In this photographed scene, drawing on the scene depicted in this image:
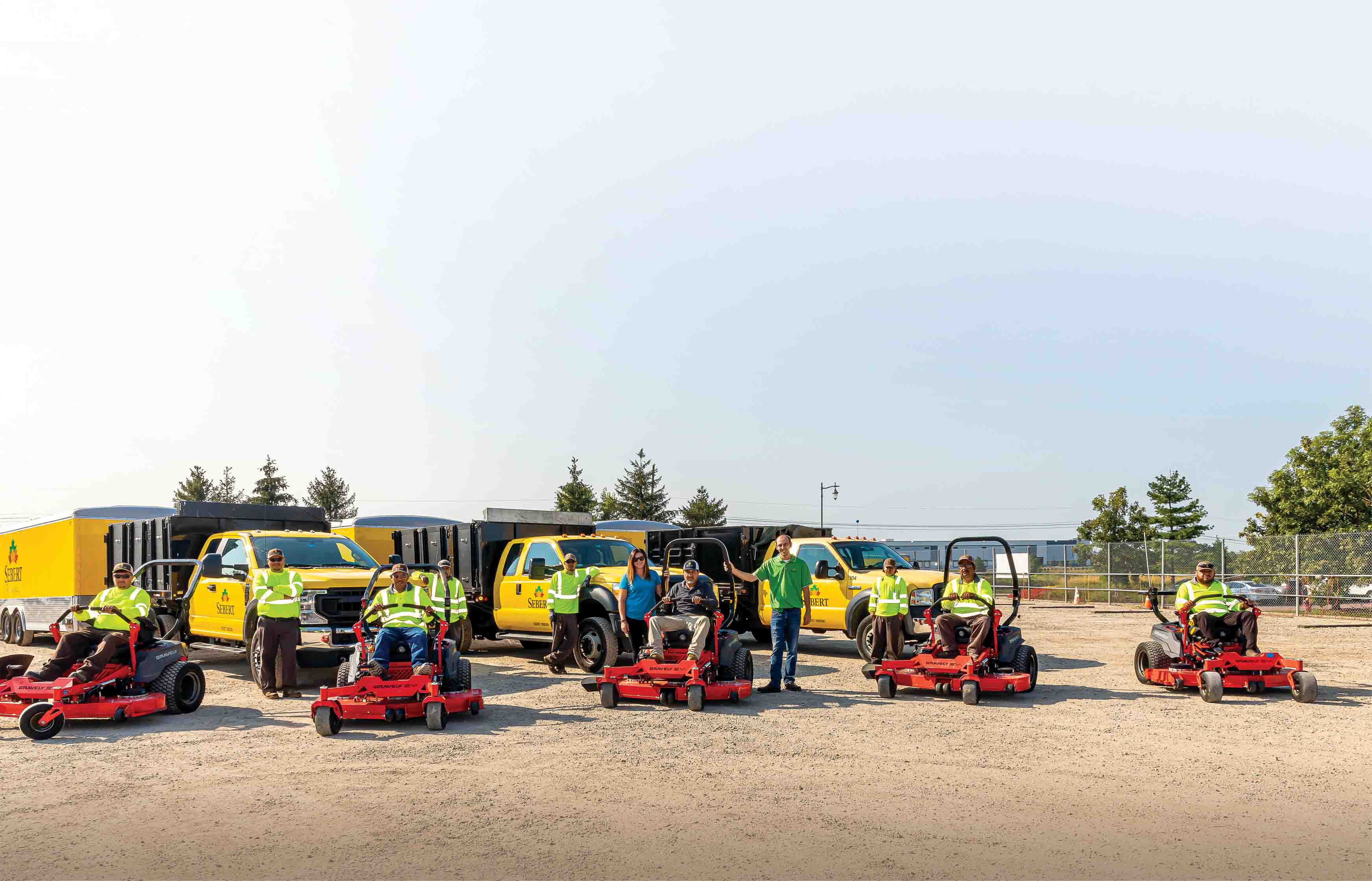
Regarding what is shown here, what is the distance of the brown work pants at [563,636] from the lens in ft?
50.6

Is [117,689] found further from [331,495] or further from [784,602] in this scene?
[331,495]

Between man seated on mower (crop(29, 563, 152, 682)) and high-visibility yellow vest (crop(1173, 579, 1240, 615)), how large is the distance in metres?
11.8

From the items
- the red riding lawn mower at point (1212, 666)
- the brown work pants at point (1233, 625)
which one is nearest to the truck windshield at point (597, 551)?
the red riding lawn mower at point (1212, 666)

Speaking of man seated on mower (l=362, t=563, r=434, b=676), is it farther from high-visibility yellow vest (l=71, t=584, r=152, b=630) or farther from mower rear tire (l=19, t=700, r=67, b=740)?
mower rear tire (l=19, t=700, r=67, b=740)

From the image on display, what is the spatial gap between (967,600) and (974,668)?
110 centimetres

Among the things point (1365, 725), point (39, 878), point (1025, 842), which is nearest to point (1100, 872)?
point (1025, 842)

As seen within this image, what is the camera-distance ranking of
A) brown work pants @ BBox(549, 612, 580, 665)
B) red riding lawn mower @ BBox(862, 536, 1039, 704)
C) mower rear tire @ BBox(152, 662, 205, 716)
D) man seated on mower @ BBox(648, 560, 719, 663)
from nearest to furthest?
mower rear tire @ BBox(152, 662, 205, 716) < red riding lawn mower @ BBox(862, 536, 1039, 704) < man seated on mower @ BBox(648, 560, 719, 663) < brown work pants @ BBox(549, 612, 580, 665)

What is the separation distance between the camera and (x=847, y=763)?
8875 mm

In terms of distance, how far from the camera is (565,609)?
1536cm

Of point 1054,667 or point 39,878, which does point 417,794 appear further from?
point 1054,667

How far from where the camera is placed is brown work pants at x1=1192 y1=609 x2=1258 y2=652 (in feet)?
42.4

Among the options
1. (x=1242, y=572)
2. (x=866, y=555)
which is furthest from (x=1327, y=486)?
(x=866, y=555)

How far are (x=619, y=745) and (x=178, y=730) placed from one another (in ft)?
14.7

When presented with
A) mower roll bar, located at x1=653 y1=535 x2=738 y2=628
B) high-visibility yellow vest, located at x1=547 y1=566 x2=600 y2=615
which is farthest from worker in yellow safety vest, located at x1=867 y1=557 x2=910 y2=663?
high-visibility yellow vest, located at x1=547 y1=566 x2=600 y2=615
